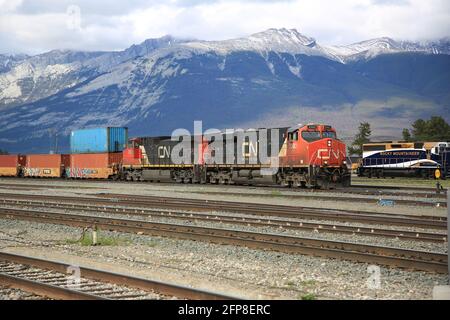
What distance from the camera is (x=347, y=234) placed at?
15.7 meters

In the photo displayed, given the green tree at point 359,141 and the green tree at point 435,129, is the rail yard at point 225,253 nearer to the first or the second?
the green tree at point 359,141

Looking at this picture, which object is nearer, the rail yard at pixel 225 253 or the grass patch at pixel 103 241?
the rail yard at pixel 225 253

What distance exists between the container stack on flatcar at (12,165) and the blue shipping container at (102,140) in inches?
405

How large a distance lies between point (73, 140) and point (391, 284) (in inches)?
1974

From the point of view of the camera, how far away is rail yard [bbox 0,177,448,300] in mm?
9438

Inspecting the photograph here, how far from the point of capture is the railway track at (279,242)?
11617 millimetres

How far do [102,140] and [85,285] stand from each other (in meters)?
43.3

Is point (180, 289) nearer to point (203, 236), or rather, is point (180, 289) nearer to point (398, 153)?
point (203, 236)

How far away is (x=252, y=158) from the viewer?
35.2 m

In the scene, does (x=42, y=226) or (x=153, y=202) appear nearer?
(x=42, y=226)

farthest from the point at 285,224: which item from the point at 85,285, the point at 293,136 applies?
the point at 293,136

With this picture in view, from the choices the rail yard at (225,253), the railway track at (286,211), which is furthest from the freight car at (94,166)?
the rail yard at (225,253)

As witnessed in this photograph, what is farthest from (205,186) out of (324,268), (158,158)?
(324,268)

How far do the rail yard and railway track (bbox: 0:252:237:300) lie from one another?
0.05 ft
